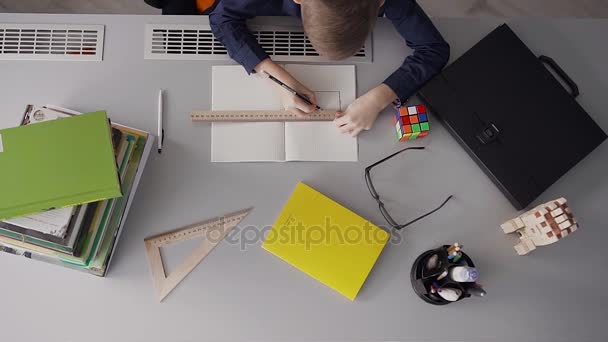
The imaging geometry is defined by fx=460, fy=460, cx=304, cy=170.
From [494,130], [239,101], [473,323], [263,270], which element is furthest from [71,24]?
[473,323]

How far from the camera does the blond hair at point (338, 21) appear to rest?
84 centimetres

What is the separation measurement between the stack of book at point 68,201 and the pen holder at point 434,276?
638 millimetres

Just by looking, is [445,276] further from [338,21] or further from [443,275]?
[338,21]

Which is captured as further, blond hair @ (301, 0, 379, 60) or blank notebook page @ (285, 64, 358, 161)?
blank notebook page @ (285, 64, 358, 161)

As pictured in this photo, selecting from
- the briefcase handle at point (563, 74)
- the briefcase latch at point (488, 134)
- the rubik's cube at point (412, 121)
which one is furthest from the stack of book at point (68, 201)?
the briefcase handle at point (563, 74)

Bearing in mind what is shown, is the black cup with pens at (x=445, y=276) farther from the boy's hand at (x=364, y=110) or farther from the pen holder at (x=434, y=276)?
the boy's hand at (x=364, y=110)

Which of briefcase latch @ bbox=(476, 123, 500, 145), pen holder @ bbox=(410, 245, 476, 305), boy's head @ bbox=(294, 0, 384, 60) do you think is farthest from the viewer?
briefcase latch @ bbox=(476, 123, 500, 145)

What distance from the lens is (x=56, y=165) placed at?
0.88 meters

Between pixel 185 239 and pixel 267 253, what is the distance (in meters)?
0.18

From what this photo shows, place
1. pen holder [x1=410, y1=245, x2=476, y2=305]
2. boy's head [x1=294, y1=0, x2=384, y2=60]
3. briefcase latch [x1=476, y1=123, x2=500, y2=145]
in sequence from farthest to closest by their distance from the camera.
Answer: briefcase latch [x1=476, y1=123, x2=500, y2=145]
pen holder [x1=410, y1=245, x2=476, y2=305]
boy's head [x1=294, y1=0, x2=384, y2=60]

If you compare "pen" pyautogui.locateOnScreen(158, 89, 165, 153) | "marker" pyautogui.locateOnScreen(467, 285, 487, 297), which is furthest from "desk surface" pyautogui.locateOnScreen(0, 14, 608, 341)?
"marker" pyautogui.locateOnScreen(467, 285, 487, 297)

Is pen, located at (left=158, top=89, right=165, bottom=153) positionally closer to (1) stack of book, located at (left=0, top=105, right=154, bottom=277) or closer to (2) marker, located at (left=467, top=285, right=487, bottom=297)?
(1) stack of book, located at (left=0, top=105, right=154, bottom=277)

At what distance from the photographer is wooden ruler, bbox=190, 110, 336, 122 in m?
1.06

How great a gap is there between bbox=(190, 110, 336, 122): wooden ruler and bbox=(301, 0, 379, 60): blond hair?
0.17m
